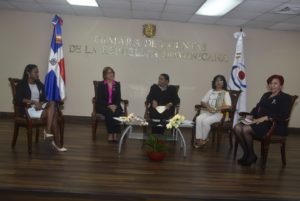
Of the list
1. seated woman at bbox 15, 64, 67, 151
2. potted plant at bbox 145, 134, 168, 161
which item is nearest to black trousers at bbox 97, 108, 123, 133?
seated woman at bbox 15, 64, 67, 151

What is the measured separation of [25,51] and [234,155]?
5.00 metres

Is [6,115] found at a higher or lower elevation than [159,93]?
lower

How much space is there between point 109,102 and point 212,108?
175 cm

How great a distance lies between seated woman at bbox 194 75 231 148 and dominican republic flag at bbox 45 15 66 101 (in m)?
2.87

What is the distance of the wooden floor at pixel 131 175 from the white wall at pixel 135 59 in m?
2.43

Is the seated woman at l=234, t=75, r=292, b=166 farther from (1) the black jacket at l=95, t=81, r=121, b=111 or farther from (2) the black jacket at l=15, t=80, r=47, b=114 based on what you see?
(2) the black jacket at l=15, t=80, r=47, b=114

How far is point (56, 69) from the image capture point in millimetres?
6633

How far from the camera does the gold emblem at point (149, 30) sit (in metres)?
7.25

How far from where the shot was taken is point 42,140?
5.20 meters

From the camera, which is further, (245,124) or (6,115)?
(6,115)

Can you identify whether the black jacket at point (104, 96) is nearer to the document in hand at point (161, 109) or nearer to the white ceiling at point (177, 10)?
the document in hand at point (161, 109)

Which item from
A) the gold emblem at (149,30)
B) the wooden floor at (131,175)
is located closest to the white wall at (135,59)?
the gold emblem at (149,30)

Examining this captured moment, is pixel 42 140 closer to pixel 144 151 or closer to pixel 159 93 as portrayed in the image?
pixel 144 151

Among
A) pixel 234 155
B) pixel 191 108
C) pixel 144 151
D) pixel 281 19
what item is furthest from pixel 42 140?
pixel 281 19
